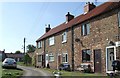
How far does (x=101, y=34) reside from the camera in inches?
996

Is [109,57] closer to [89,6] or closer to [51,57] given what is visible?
[89,6]

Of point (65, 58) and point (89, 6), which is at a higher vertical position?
point (89, 6)

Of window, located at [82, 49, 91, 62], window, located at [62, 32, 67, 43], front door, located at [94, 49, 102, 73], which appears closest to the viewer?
front door, located at [94, 49, 102, 73]

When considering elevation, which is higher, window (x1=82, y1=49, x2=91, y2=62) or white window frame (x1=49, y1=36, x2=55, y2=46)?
white window frame (x1=49, y1=36, x2=55, y2=46)

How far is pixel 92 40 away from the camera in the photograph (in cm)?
2708

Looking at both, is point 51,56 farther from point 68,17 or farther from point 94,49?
point 94,49

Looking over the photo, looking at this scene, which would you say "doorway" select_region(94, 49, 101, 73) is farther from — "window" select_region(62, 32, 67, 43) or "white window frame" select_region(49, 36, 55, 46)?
"white window frame" select_region(49, 36, 55, 46)

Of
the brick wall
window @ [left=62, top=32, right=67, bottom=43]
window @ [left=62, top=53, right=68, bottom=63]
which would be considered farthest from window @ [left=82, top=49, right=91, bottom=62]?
window @ [left=62, top=32, right=67, bottom=43]

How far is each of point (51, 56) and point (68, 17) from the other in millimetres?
7002

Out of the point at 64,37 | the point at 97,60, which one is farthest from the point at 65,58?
the point at 97,60

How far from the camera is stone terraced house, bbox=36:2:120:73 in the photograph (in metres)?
23.4

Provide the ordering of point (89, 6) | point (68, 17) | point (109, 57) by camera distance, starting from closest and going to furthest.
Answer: point (109, 57) < point (89, 6) < point (68, 17)

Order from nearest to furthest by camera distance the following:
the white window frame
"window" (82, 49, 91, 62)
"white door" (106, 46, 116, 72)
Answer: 1. "white door" (106, 46, 116, 72)
2. "window" (82, 49, 91, 62)
3. the white window frame

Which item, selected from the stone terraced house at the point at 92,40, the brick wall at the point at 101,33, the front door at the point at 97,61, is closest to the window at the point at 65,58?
the stone terraced house at the point at 92,40
